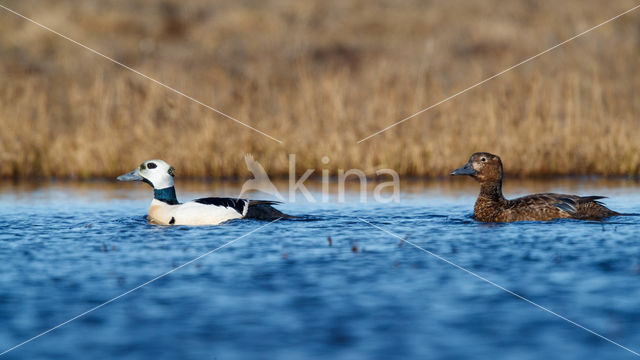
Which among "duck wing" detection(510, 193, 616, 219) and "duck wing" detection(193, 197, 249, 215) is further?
"duck wing" detection(193, 197, 249, 215)

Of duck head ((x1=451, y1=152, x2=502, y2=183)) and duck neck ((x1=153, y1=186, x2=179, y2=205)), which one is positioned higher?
duck head ((x1=451, y1=152, x2=502, y2=183))

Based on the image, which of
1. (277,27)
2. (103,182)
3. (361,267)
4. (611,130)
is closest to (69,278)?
(361,267)

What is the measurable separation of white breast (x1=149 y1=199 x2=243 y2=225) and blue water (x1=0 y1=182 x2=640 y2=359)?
0.64 feet

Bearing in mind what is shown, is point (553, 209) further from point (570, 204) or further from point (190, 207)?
point (190, 207)

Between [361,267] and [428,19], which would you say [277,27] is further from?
[361,267]

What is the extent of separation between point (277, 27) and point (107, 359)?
3404 cm

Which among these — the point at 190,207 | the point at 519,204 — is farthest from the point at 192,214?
the point at 519,204

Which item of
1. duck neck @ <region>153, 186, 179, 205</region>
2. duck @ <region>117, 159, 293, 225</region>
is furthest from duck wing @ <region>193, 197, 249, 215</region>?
duck neck @ <region>153, 186, 179, 205</region>

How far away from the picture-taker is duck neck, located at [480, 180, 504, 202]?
11.8 m

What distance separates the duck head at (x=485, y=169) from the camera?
1195 centimetres

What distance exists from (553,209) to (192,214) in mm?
4379

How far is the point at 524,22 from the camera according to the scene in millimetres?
38750

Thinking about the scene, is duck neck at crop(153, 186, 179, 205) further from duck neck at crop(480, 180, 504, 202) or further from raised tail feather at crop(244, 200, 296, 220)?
duck neck at crop(480, 180, 504, 202)

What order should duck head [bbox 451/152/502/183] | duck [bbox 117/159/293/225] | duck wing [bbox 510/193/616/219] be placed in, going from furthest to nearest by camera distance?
duck head [bbox 451/152/502/183] → duck [bbox 117/159/293/225] → duck wing [bbox 510/193/616/219]
